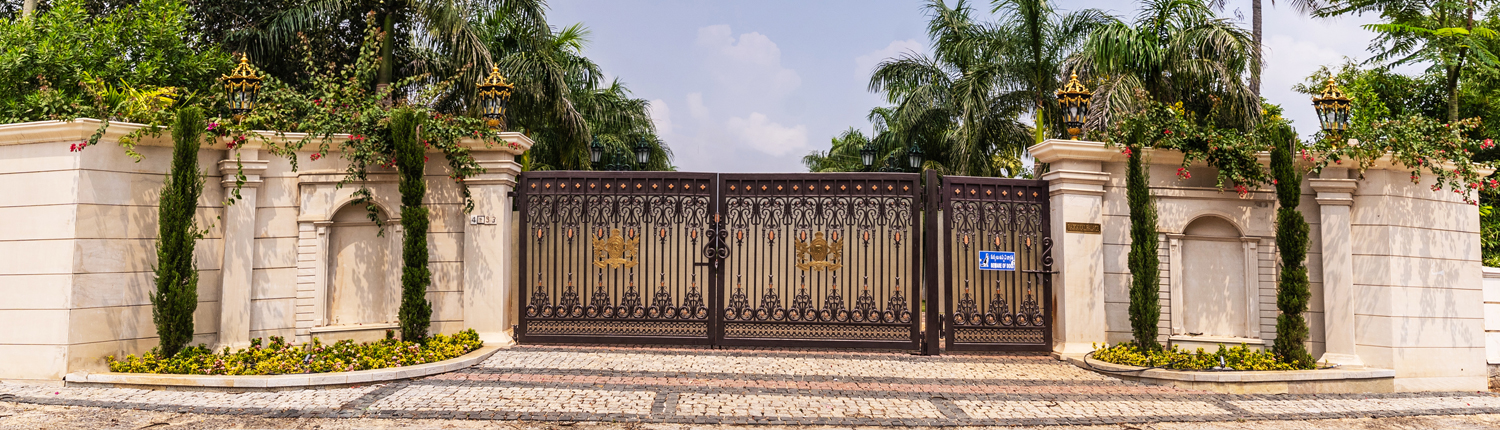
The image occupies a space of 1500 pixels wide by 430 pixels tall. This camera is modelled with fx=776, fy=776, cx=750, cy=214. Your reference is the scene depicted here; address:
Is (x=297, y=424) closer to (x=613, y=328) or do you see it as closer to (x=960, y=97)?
(x=613, y=328)

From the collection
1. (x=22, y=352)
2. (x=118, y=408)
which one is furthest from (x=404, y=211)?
(x=22, y=352)

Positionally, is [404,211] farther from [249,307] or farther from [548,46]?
[548,46]

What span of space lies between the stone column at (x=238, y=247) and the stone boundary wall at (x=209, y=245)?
1 centimetres

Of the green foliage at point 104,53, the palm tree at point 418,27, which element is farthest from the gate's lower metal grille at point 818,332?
the green foliage at point 104,53

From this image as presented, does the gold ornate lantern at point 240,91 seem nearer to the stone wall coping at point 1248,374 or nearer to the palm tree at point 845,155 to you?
A: the stone wall coping at point 1248,374

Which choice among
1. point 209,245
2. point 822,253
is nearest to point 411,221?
point 209,245

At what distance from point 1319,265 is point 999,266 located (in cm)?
309

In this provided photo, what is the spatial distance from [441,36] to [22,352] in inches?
279

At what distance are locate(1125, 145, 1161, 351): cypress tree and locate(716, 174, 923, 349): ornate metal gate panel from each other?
202 centimetres

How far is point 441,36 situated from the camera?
489 inches

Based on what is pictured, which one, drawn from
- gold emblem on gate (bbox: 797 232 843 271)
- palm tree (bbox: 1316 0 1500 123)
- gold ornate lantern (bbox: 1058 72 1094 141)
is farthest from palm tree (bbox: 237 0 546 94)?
palm tree (bbox: 1316 0 1500 123)

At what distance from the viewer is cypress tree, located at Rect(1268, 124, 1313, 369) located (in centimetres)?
718

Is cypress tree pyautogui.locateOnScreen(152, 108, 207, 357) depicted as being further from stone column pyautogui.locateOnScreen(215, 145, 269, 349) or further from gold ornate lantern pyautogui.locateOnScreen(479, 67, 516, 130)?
gold ornate lantern pyautogui.locateOnScreen(479, 67, 516, 130)

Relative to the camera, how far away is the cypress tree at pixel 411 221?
734cm
